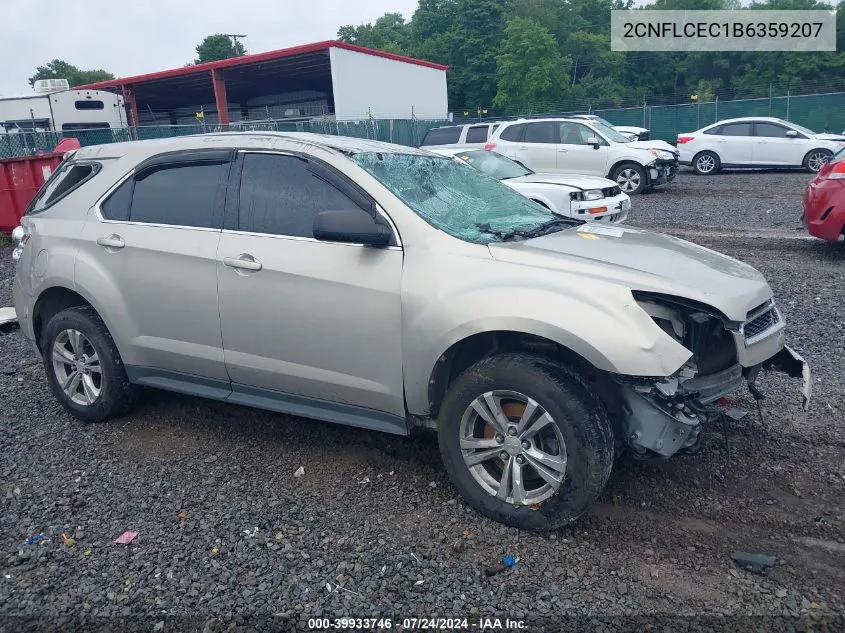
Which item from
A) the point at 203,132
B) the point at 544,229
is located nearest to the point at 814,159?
the point at 203,132

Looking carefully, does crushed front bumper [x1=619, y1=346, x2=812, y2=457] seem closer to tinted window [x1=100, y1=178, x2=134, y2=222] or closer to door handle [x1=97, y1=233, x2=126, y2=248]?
door handle [x1=97, y1=233, x2=126, y2=248]

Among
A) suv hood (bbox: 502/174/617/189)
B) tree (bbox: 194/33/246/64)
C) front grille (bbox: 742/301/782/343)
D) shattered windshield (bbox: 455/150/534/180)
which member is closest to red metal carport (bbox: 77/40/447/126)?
shattered windshield (bbox: 455/150/534/180)

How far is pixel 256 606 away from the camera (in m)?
2.94

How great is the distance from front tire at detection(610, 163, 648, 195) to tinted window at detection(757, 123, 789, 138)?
5.41m

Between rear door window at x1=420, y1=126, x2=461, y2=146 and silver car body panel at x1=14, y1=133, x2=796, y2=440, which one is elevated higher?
rear door window at x1=420, y1=126, x2=461, y2=146

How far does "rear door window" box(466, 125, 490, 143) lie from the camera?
688 inches

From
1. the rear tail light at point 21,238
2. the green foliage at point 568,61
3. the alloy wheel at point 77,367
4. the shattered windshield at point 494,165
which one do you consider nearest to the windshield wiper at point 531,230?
the alloy wheel at point 77,367

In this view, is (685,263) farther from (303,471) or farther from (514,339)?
(303,471)

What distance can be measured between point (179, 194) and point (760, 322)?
131 inches

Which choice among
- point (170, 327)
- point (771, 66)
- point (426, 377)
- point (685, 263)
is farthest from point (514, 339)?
point (771, 66)

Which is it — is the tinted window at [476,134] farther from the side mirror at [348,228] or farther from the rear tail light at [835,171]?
the side mirror at [348,228]

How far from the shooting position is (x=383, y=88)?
32.4 metres

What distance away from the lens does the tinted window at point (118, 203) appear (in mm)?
4477

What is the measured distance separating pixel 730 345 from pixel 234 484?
2689 mm
